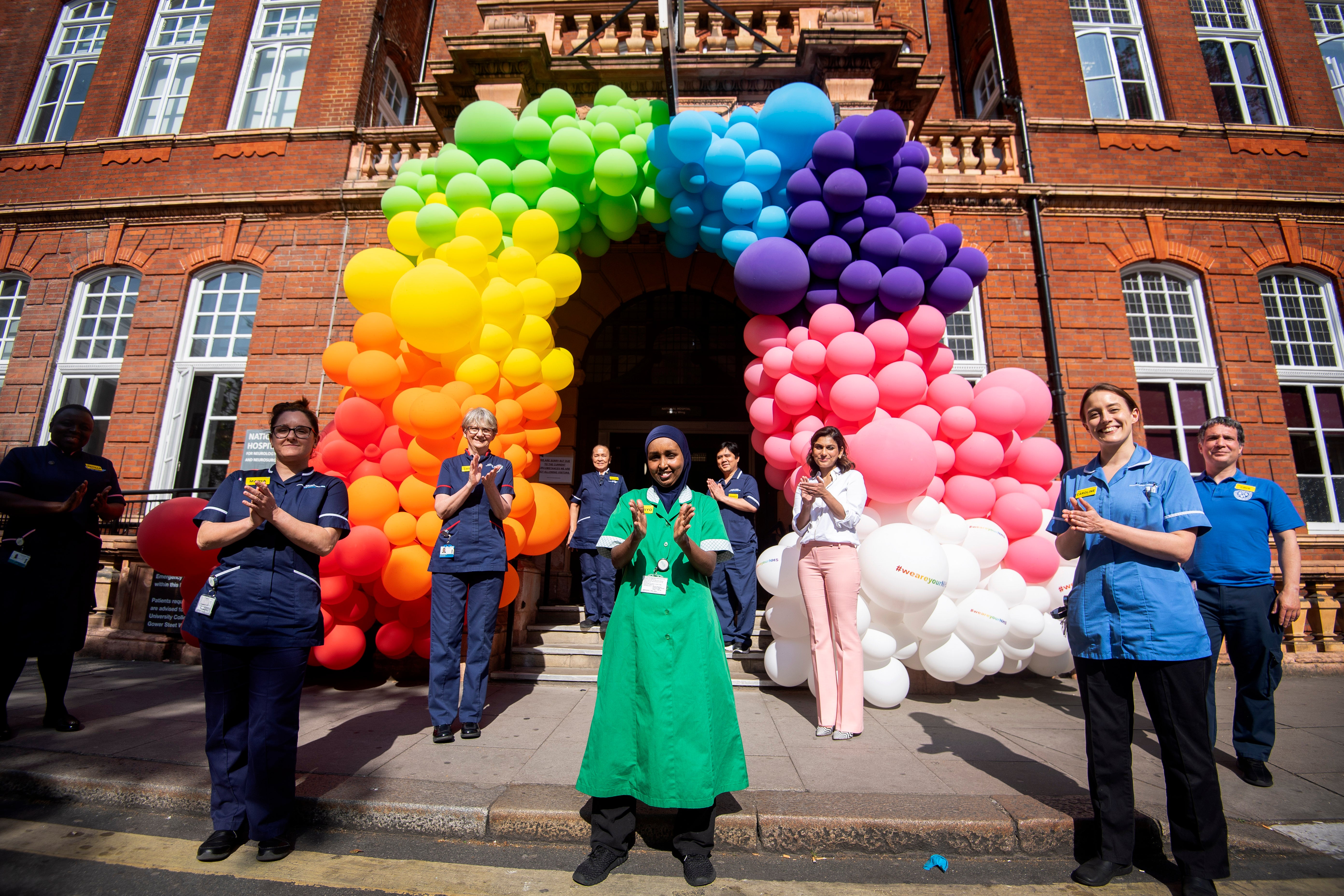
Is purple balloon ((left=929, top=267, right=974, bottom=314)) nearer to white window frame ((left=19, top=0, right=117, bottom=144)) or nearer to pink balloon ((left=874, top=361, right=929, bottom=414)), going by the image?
pink balloon ((left=874, top=361, right=929, bottom=414))

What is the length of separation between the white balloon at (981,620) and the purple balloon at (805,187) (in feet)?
11.6

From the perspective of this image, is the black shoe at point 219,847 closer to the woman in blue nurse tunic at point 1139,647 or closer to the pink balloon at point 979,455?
the woman in blue nurse tunic at point 1139,647

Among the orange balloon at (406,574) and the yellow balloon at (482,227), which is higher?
the yellow balloon at (482,227)

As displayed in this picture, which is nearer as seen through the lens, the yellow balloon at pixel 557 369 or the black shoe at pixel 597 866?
the black shoe at pixel 597 866

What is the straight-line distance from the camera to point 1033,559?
4.78 metres

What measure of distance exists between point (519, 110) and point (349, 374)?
4.24 meters

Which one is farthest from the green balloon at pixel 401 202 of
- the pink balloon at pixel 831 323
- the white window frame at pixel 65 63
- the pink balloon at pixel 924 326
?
the white window frame at pixel 65 63

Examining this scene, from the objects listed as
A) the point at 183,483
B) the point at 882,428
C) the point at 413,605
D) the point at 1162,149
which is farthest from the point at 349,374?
the point at 1162,149

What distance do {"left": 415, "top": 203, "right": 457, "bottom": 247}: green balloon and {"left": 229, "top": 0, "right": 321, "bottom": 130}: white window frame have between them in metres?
6.30

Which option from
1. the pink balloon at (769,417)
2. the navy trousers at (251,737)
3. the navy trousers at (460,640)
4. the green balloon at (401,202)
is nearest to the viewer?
the navy trousers at (251,737)

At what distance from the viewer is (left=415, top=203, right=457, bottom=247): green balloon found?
5.08 m

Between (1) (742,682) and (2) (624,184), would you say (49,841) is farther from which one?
(2) (624,184)

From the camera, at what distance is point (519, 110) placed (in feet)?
23.4

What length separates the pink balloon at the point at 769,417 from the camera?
531 centimetres
